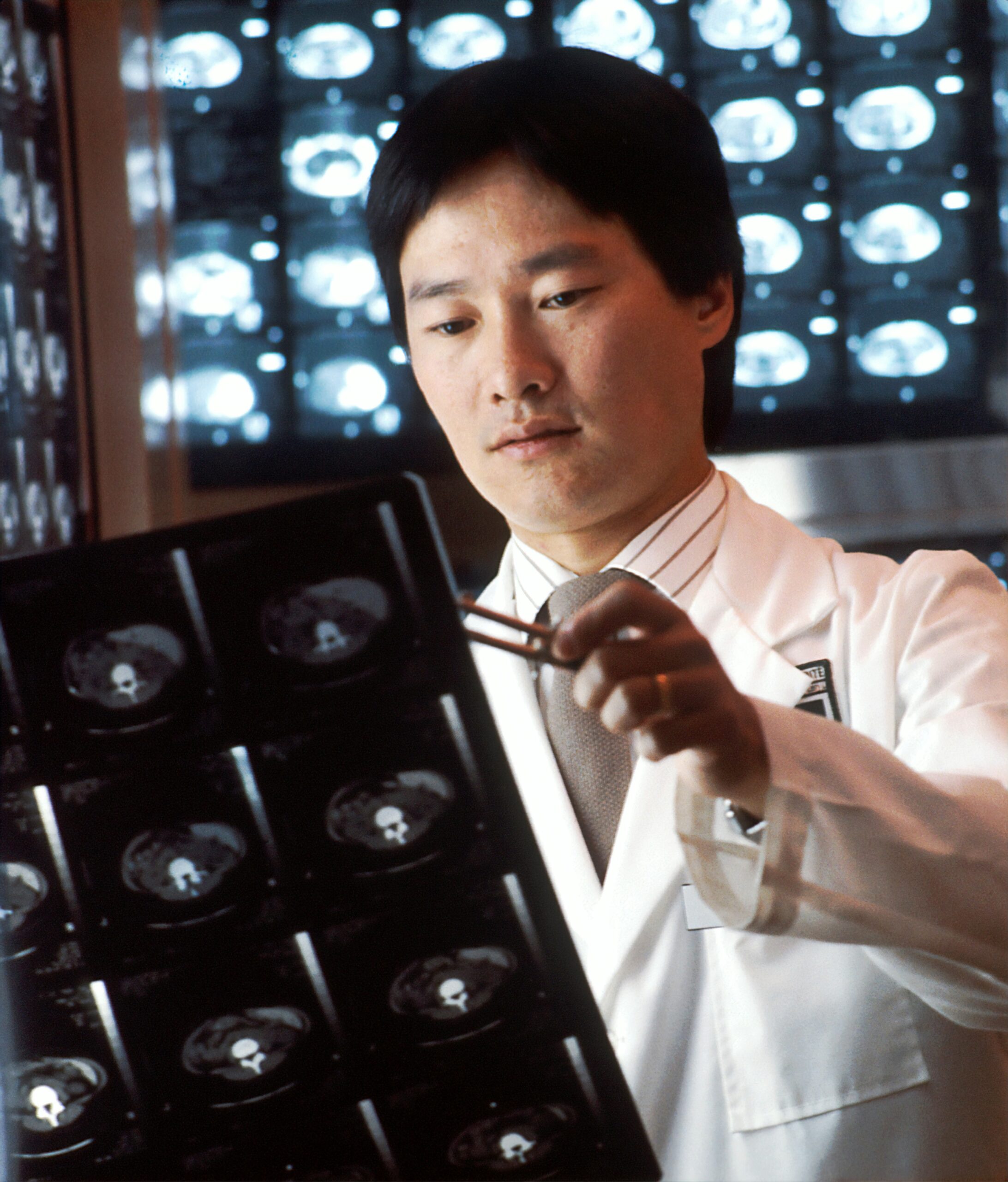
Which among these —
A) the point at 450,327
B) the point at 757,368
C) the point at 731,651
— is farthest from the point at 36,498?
the point at 757,368

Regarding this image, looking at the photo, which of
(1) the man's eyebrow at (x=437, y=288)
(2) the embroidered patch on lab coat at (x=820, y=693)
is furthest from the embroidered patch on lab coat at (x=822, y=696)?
(1) the man's eyebrow at (x=437, y=288)

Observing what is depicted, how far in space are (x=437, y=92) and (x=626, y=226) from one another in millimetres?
161

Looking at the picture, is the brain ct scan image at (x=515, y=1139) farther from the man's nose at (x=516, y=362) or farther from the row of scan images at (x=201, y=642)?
the man's nose at (x=516, y=362)

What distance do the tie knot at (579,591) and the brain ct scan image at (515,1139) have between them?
0.36 m

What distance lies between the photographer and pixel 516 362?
676 mm

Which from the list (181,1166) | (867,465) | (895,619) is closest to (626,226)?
(895,619)

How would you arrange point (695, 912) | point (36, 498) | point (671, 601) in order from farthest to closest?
point (36, 498), point (695, 912), point (671, 601)

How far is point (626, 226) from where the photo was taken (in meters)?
0.74

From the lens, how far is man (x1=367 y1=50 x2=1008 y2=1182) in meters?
0.67

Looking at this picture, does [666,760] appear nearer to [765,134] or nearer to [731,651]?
[731,651]

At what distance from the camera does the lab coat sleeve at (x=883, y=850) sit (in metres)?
0.48

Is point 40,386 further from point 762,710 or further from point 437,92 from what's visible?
point 762,710

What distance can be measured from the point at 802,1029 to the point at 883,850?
0.75 ft

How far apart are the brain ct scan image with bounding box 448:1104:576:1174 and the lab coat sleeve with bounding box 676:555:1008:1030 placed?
0.10m
